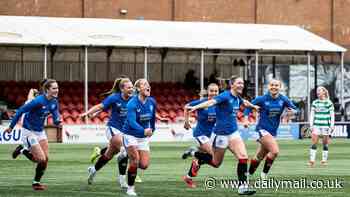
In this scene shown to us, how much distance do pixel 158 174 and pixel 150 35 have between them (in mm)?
22292

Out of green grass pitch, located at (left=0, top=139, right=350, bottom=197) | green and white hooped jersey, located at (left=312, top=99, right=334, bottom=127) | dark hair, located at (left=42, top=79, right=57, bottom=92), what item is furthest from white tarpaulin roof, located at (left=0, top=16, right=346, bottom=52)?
dark hair, located at (left=42, top=79, right=57, bottom=92)

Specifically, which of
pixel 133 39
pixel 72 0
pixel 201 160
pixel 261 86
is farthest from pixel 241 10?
pixel 201 160

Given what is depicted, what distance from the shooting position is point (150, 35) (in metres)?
47.1

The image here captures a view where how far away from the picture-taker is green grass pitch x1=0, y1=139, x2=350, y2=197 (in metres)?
19.9

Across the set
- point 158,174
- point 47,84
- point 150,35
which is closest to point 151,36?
point 150,35

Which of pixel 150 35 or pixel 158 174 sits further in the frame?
pixel 150 35

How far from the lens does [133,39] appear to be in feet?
151

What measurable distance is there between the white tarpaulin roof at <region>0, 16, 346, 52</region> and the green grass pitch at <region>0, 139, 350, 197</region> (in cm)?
701

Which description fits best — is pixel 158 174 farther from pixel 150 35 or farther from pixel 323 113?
pixel 150 35

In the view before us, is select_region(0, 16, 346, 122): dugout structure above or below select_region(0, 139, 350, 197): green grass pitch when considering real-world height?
above

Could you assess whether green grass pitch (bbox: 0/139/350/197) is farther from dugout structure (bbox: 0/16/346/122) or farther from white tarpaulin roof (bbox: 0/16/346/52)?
white tarpaulin roof (bbox: 0/16/346/52)

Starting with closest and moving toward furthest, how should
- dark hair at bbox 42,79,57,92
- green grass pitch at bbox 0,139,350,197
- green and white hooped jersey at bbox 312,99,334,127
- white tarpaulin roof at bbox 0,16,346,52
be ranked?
green grass pitch at bbox 0,139,350,197 → dark hair at bbox 42,79,57,92 → green and white hooped jersey at bbox 312,99,334,127 → white tarpaulin roof at bbox 0,16,346,52

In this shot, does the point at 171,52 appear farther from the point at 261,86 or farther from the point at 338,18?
the point at 338,18

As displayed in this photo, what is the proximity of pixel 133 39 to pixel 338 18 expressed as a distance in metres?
19.6
